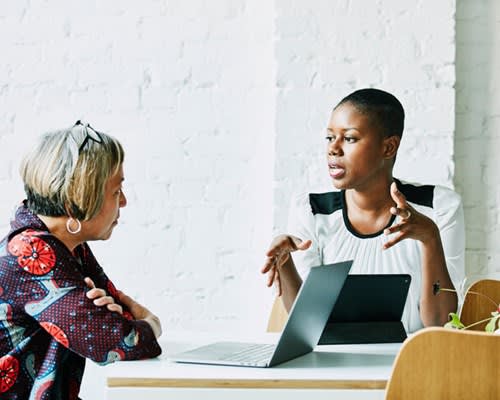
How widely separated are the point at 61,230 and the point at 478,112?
5.09 ft

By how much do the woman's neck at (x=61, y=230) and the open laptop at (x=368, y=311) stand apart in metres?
0.55

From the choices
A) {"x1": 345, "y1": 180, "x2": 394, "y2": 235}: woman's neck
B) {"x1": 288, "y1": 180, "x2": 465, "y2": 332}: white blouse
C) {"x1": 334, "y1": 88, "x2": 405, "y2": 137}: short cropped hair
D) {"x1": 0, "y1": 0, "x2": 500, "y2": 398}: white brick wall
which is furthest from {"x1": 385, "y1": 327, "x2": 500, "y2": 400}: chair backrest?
{"x1": 0, "y1": 0, "x2": 500, "y2": 398}: white brick wall

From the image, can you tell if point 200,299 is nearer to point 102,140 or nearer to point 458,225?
point 458,225

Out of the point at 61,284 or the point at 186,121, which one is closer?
the point at 61,284

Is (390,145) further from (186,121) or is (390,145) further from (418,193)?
(186,121)

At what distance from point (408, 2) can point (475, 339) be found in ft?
5.60

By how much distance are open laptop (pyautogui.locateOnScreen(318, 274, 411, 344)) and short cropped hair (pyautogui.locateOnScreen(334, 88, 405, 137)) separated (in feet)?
2.20

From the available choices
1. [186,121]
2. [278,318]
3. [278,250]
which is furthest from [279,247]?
[186,121]

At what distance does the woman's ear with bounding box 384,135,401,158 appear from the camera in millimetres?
2344

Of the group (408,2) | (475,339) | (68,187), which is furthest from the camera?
(408,2)

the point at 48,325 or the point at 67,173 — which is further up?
the point at 67,173

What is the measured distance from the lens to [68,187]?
1.69 m

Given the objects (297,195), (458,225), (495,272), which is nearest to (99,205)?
(297,195)

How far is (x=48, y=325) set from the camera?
1.54m
